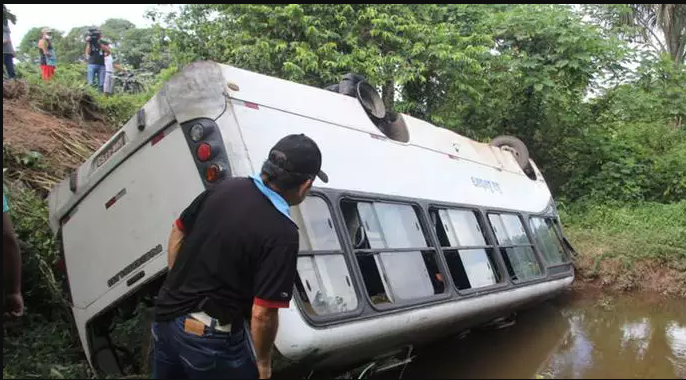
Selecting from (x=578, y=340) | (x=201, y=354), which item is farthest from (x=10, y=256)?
(x=578, y=340)

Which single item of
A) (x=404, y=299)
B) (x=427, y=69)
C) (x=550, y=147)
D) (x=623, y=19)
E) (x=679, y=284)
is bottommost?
(x=679, y=284)

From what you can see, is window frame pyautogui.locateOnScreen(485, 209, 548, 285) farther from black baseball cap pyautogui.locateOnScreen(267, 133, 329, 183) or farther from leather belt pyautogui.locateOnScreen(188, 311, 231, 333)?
leather belt pyautogui.locateOnScreen(188, 311, 231, 333)

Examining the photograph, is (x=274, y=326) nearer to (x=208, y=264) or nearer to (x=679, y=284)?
(x=208, y=264)

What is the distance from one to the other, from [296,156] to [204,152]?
95cm

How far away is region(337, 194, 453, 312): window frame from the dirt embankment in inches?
126

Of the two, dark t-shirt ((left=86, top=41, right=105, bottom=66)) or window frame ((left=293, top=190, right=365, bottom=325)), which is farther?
dark t-shirt ((left=86, top=41, right=105, bottom=66))

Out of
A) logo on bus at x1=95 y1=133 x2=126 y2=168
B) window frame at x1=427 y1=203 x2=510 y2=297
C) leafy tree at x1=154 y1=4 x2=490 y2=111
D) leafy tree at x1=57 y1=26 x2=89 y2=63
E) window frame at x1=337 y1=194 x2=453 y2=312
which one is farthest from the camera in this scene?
leafy tree at x1=57 y1=26 x2=89 y2=63

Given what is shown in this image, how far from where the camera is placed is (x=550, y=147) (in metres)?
12.2

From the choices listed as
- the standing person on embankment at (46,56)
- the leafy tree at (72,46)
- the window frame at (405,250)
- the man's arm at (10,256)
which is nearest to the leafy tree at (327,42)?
the standing person on embankment at (46,56)

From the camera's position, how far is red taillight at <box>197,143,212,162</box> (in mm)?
2879

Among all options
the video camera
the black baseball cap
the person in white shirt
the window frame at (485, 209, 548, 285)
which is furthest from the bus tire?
the video camera

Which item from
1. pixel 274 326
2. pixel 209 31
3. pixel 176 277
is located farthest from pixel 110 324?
pixel 209 31

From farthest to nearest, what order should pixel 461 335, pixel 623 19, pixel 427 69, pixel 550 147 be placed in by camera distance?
1. pixel 623 19
2. pixel 550 147
3. pixel 427 69
4. pixel 461 335

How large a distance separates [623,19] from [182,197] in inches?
574
